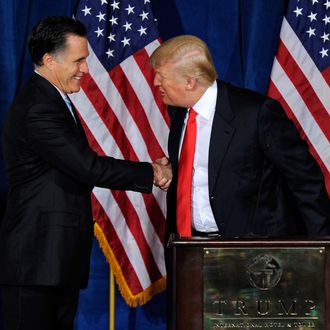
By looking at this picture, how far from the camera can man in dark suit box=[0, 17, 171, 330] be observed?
2672 millimetres

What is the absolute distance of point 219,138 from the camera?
107 inches

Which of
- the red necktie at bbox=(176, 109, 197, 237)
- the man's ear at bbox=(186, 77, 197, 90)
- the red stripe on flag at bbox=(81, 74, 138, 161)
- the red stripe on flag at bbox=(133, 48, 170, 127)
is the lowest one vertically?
the red necktie at bbox=(176, 109, 197, 237)

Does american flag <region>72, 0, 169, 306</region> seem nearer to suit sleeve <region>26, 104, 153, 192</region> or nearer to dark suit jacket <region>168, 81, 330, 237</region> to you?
suit sleeve <region>26, 104, 153, 192</region>

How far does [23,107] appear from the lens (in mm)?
2707

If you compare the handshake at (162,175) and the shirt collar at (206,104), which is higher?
the shirt collar at (206,104)

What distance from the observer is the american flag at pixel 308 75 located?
12.1 feet

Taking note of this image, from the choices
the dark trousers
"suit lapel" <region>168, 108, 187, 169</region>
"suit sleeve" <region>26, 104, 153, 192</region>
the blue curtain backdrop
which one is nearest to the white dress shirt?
"suit lapel" <region>168, 108, 187, 169</region>

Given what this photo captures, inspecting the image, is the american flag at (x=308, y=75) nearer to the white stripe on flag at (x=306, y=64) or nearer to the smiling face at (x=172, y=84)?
the white stripe on flag at (x=306, y=64)

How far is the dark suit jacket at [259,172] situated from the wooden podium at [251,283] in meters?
0.53

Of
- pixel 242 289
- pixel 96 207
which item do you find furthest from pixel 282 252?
pixel 96 207

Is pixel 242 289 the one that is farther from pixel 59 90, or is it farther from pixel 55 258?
pixel 59 90

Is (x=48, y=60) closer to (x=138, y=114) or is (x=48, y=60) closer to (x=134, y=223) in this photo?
(x=138, y=114)

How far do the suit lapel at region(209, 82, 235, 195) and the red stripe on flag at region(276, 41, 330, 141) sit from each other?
1.04 meters

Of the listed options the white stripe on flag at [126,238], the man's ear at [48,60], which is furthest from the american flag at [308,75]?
the man's ear at [48,60]
